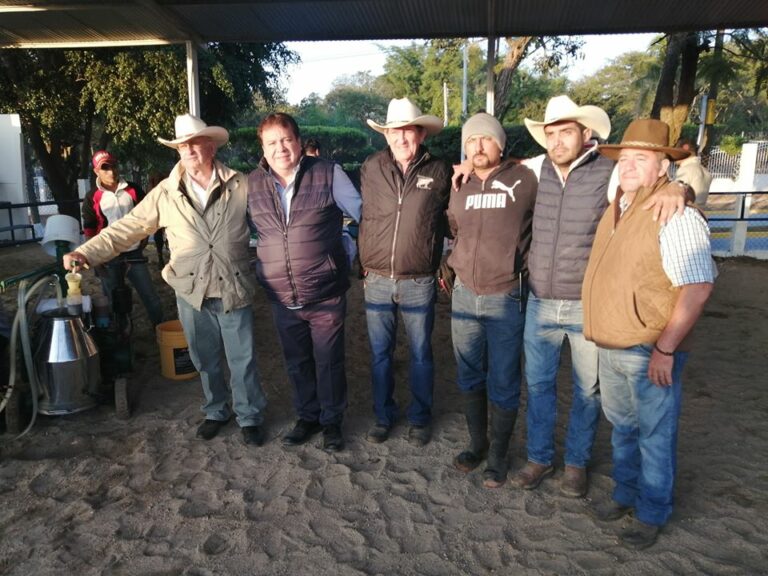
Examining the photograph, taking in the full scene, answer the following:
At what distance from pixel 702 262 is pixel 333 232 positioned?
1.96 meters

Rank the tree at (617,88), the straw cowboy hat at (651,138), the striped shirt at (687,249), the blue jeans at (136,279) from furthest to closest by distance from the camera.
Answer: the tree at (617,88) < the blue jeans at (136,279) < the straw cowboy hat at (651,138) < the striped shirt at (687,249)

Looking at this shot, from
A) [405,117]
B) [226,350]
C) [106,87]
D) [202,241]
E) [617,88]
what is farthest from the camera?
[617,88]

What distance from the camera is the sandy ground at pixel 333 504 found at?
112 inches

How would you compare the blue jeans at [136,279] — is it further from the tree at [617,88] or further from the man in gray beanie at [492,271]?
the tree at [617,88]

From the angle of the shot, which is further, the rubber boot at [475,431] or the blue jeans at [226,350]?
the blue jeans at [226,350]

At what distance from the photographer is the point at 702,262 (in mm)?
2467

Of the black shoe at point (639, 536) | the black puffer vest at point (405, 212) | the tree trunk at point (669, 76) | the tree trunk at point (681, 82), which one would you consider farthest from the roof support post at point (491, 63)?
the tree trunk at point (669, 76)

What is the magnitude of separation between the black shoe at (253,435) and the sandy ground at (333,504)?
2.1 inches

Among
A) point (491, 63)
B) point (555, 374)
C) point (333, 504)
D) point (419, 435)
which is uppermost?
point (491, 63)

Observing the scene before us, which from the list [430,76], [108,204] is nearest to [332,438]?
[108,204]

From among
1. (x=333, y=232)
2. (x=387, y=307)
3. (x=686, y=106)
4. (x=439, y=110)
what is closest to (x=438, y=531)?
(x=387, y=307)

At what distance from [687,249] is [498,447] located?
157 centimetres

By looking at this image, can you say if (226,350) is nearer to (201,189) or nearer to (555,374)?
(201,189)

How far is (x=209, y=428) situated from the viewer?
4062 millimetres
